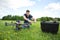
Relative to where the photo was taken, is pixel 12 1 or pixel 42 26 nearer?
pixel 42 26

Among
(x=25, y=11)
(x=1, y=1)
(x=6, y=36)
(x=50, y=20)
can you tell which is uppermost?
(x=1, y=1)

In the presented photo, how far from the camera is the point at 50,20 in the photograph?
2.57 meters

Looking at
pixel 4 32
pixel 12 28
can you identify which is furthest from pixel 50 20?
pixel 4 32

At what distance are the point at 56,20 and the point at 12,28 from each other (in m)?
0.88

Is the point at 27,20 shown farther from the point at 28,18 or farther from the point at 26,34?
the point at 26,34

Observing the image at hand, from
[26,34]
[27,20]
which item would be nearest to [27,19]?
[27,20]

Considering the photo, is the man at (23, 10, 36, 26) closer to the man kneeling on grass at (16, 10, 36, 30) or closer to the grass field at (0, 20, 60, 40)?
the man kneeling on grass at (16, 10, 36, 30)

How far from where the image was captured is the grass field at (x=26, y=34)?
202 cm

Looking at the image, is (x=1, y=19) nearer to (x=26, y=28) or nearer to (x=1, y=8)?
(x=1, y=8)

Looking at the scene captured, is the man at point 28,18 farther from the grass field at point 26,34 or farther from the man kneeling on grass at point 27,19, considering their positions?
the grass field at point 26,34

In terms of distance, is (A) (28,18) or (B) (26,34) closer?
(B) (26,34)

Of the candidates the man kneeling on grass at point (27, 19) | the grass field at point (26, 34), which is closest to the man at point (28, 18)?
the man kneeling on grass at point (27, 19)

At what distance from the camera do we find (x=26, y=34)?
2199 mm

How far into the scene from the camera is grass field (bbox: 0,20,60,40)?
6.61 ft
